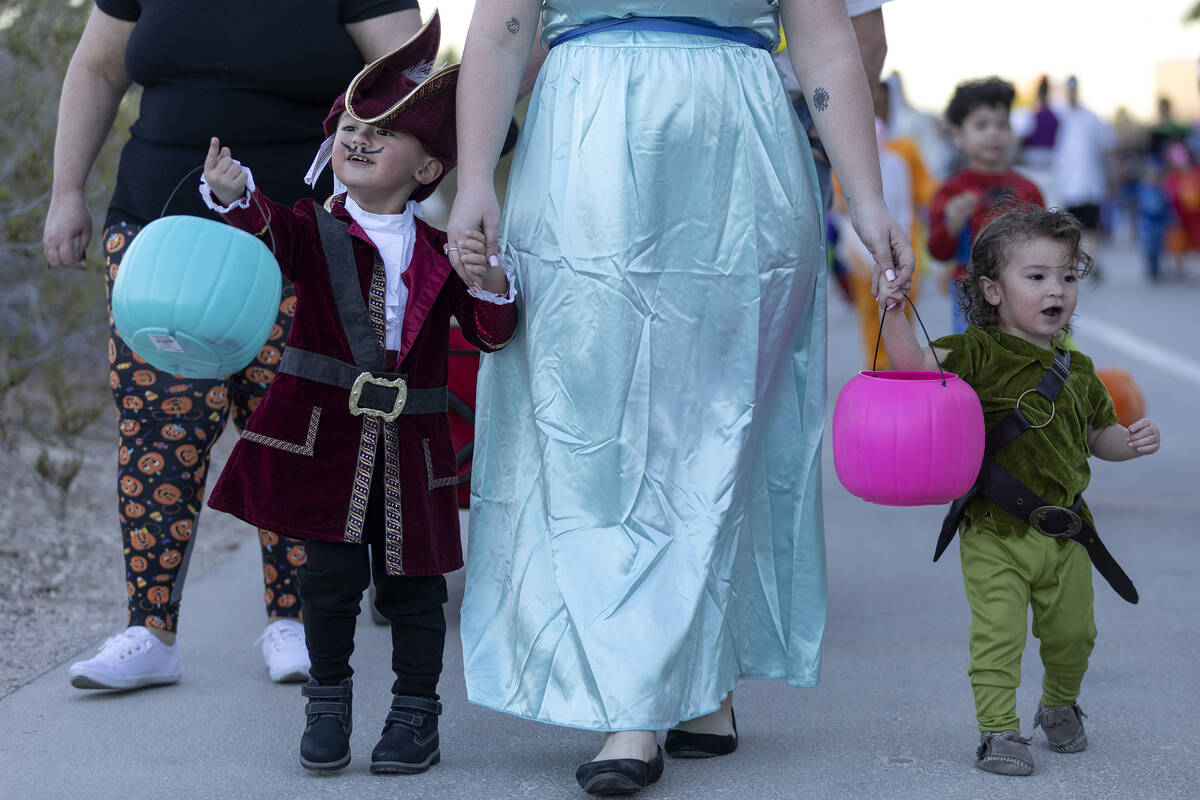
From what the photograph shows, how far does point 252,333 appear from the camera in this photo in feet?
9.27

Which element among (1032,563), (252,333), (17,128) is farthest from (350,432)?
(17,128)

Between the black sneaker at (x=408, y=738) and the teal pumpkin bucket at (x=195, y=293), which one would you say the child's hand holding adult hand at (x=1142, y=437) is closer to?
the black sneaker at (x=408, y=738)

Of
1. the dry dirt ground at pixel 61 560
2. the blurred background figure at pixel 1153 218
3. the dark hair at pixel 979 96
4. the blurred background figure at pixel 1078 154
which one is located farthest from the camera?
the blurred background figure at pixel 1153 218

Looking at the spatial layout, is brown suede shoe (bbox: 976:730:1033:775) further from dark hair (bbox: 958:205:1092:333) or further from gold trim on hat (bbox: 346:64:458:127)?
gold trim on hat (bbox: 346:64:458:127)

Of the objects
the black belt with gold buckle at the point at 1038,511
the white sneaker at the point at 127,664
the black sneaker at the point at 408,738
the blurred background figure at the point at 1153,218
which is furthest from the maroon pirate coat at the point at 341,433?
the blurred background figure at the point at 1153,218

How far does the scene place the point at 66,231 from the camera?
3.72 meters

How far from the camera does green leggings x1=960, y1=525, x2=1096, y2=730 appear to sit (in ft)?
10.3

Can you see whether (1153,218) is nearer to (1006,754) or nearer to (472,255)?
(1006,754)

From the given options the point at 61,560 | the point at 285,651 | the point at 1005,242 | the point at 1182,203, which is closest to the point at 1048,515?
the point at 1005,242

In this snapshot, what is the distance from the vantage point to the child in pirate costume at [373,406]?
3.06 meters

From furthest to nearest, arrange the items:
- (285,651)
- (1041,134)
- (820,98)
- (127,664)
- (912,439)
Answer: (1041,134) < (285,651) < (127,664) < (820,98) < (912,439)

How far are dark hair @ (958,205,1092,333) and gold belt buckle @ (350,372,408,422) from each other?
1.19 meters

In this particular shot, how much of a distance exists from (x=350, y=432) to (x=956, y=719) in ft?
4.84

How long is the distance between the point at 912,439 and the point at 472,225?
2.92 feet
